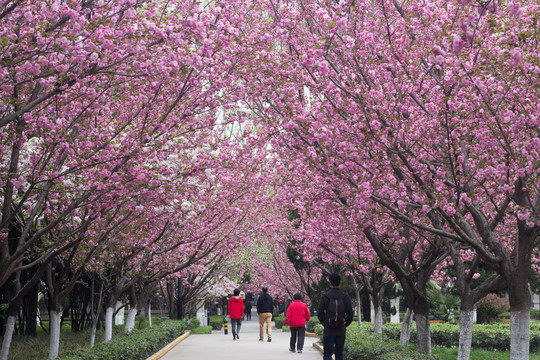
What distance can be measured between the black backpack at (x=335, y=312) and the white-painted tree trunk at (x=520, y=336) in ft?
8.88

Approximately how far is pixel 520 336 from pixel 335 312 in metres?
2.88

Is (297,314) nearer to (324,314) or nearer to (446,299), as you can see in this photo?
(324,314)

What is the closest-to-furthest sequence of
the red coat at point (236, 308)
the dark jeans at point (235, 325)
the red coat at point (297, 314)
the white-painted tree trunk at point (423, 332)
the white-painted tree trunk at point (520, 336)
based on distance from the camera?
the white-painted tree trunk at point (520, 336) < the white-painted tree trunk at point (423, 332) < the red coat at point (297, 314) < the red coat at point (236, 308) < the dark jeans at point (235, 325)

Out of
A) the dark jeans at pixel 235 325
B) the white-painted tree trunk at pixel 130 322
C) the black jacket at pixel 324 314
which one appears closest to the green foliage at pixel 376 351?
the black jacket at pixel 324 314

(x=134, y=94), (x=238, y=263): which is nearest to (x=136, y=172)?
(x=134, y=94)

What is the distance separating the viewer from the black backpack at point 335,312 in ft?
31.6

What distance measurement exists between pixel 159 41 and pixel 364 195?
347cm

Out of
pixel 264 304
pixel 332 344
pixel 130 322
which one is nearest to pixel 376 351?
pixel 332 344

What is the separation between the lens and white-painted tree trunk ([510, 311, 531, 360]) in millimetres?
7695

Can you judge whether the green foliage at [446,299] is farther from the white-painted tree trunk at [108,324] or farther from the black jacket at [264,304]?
the white-painted tree trunk at [108,324]

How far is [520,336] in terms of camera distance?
25.5 feet

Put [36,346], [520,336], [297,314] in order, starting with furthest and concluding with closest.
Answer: [36,346] < [297,314] < [520,336]

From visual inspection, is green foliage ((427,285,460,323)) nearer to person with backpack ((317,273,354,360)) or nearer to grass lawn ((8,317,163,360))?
grass lawn ((8,317,163,360))

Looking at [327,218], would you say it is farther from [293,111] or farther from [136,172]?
[136,172]
